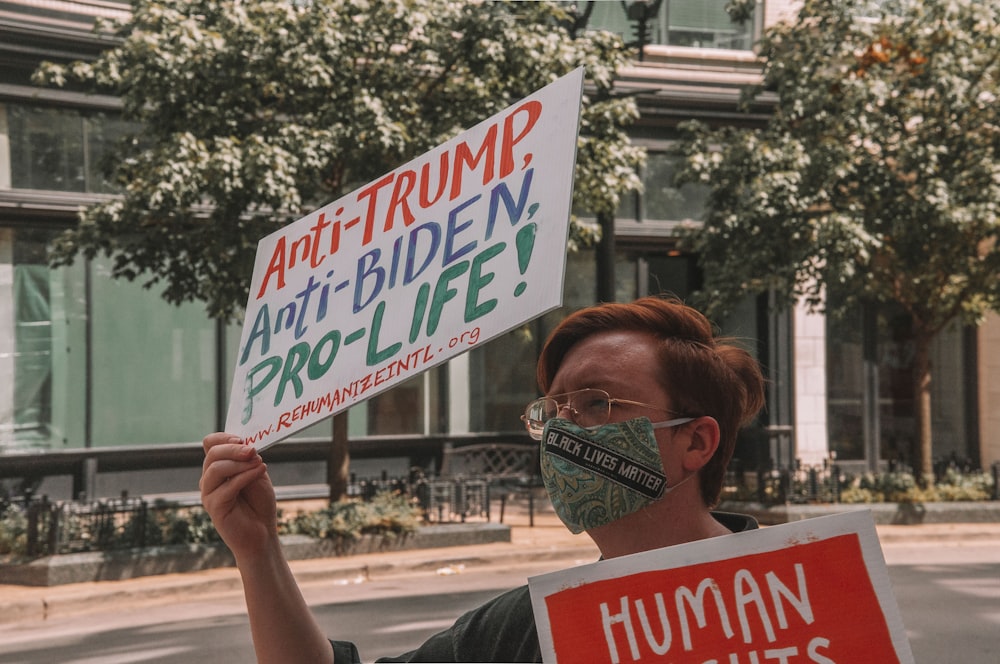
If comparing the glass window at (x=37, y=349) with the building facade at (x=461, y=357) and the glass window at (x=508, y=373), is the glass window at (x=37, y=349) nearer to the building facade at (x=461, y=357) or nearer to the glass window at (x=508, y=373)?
the building facade at (x=461, y=357)

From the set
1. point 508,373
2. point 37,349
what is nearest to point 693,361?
point 37,349

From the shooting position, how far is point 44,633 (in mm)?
8844

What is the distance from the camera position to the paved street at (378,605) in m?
8.09

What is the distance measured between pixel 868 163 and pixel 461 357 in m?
7.39

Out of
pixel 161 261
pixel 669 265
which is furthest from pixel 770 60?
pixel 161 261

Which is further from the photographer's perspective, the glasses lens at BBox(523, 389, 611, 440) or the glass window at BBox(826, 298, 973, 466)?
the glass window at BBox(826, 298, 973, 466)

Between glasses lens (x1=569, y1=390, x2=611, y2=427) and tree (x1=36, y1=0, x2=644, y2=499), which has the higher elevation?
tree (x1=36, y1=0, x2=644, y2=499)

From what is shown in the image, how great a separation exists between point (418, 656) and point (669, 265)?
17900mm

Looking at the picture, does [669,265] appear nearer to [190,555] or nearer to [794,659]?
[190,555]

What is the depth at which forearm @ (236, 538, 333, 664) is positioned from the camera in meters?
2.06

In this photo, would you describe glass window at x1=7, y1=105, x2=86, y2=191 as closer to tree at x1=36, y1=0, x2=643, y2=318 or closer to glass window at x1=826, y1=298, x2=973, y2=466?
tree at x1=36, y1=0, x2=643, y2=318

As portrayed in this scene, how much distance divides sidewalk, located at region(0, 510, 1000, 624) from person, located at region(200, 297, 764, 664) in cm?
827

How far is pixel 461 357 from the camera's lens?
18609 millimetres

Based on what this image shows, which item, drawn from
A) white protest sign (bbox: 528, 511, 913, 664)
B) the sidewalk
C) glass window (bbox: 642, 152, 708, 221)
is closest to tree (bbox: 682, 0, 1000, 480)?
the sidewalk
